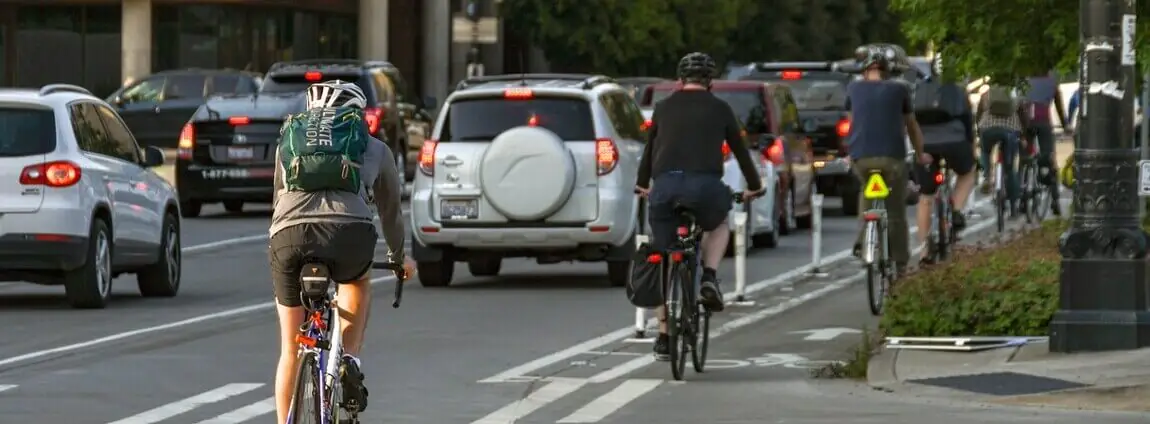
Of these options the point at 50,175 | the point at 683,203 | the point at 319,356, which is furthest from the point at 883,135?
the point at 319,356

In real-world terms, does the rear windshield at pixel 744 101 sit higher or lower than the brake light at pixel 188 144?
higher

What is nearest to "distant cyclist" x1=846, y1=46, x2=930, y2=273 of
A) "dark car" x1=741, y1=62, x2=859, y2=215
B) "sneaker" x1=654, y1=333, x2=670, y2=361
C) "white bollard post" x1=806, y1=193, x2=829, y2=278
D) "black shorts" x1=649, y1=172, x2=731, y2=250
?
"white bollard post" x1=806, y1=193, x2=829, y2=278

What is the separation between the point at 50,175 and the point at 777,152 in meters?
9.57

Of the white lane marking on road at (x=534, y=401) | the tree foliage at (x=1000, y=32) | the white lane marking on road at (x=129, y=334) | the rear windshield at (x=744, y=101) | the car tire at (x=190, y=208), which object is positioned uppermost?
the tree foliage at (x=1000, y=32)

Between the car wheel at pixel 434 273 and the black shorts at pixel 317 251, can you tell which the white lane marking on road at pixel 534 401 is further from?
the car wheel at pixel 434 273

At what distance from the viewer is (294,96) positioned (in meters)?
31.2

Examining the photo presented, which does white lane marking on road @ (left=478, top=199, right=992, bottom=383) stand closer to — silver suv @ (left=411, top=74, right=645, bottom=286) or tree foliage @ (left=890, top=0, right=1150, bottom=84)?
silver suv @ (left=411, top=74, right=645, bottom=286)

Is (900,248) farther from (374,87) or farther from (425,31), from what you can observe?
(425,31)

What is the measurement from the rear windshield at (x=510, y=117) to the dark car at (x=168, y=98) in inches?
783

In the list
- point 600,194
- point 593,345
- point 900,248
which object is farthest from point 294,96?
point 593,345

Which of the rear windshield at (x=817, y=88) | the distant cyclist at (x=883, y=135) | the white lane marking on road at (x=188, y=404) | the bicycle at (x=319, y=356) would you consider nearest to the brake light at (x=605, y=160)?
the distant cyclist at (x=883, y=135)

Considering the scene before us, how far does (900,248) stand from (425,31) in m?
49.8

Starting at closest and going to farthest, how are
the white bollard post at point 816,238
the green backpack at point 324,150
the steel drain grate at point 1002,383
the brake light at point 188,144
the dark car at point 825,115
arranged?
the green backpack at point 324,150 < the steel drain grate at point 1002,383 < the white bollard post at point 816,238 < the brake light at point 188,144 < the dark car at point 825,115

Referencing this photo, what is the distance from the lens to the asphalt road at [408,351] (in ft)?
40.2
